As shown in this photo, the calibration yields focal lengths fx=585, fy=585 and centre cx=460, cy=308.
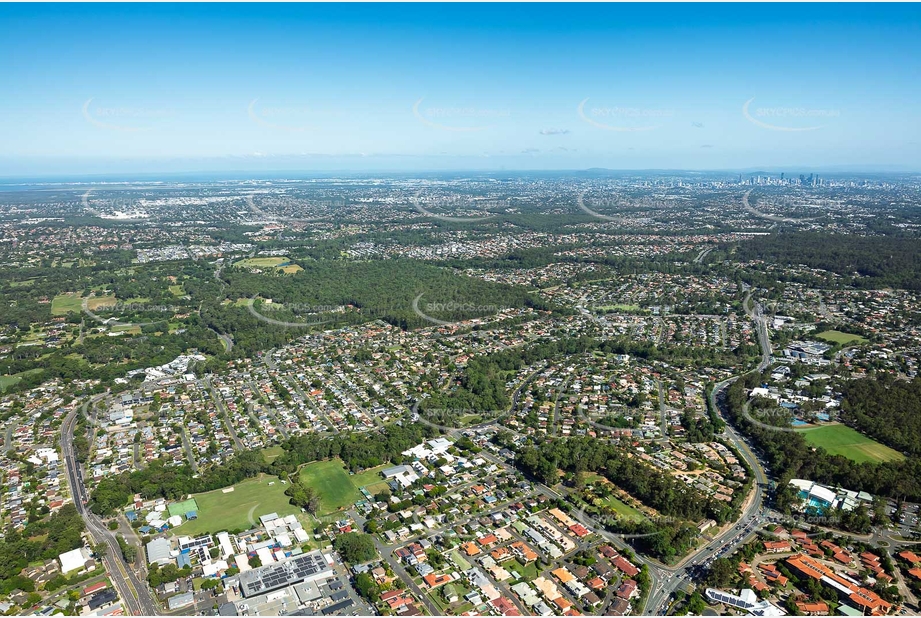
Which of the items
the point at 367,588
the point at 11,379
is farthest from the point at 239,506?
the point at 11,379

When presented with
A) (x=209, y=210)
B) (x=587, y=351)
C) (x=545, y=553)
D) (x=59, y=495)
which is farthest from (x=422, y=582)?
(x=209, y=210)

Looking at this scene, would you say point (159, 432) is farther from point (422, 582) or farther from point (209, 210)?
point (209, 210)

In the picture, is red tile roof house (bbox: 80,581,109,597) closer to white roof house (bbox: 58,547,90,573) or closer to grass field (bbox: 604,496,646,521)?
white roof house (bbox: 58,547,90,573)

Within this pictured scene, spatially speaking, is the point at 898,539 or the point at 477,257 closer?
the point at 898,539

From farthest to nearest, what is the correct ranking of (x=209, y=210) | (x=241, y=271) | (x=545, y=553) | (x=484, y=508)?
1. (x=209, y=210)
2. (x=241, y=271)
3. (x=484, y=508)
4. (x=545, y=553)

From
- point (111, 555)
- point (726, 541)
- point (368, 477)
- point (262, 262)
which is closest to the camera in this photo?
point (111, 555)

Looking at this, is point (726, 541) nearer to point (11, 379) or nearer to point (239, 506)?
point (239, 506)

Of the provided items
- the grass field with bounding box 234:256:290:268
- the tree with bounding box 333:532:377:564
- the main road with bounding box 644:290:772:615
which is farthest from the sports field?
the grass field with bounding box 234:256:290:268
